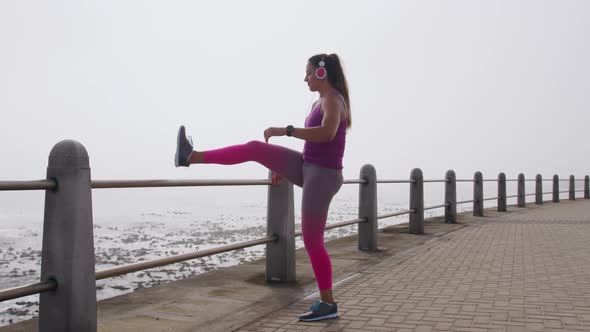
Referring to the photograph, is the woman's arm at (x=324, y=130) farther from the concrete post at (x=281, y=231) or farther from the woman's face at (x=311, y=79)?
the concrete post at (x=281, y=231)

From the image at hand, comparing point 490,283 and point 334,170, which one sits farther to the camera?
point 490,283

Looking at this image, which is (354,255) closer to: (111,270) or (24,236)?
(111,270)

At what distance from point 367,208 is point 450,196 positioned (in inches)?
219

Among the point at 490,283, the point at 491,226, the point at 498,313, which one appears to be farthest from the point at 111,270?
the point at 491,226

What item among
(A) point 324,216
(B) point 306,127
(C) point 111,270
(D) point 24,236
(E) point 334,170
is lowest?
(D) point 24,236

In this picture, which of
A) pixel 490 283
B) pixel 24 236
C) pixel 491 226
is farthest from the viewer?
pixel 24 236

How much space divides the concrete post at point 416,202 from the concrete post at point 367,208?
2691mm

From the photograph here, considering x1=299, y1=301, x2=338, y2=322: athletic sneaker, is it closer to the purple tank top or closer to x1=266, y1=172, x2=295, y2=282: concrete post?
the purple tank top

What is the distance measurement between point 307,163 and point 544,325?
1.89m

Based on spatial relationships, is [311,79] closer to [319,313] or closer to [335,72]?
[335,72]

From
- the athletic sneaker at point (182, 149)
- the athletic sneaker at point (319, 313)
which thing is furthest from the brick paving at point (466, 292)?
the athletic sneaker at point (182, 149)

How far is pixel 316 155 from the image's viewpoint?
4117mm

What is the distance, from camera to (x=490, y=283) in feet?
19.1

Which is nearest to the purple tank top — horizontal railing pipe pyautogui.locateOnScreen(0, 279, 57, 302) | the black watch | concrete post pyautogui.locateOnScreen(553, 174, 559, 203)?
the black watch
